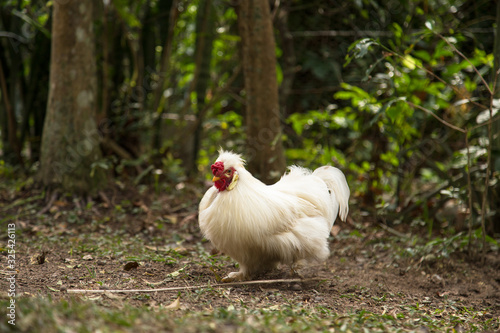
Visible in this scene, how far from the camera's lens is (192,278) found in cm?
378

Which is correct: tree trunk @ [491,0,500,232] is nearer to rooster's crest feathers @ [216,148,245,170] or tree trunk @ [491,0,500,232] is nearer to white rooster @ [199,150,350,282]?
white rooster @ [199,150,350,282]

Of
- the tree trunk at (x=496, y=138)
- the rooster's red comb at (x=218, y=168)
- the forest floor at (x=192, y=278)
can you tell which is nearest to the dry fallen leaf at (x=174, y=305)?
the forest floor at (x=192, y=278)

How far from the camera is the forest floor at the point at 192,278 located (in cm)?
250

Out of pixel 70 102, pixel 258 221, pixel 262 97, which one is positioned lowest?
pixel 258 221

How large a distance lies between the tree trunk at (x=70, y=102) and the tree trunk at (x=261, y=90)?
1.90m

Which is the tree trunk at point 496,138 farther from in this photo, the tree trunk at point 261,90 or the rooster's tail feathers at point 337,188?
the tree trunk at point 261,90

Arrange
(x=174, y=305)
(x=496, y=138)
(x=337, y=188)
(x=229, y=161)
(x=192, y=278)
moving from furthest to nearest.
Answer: (x=496, y=138)
(x=337, y=188)
(x=192, y=278)
(x=229, y=161)
(x=174, y=305)

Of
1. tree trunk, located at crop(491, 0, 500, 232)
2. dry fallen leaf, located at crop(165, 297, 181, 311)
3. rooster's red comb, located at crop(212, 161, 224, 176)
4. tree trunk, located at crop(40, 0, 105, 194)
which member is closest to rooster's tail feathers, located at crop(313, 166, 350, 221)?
rooster's red comb, located at crop(212, 161, 224, 176)

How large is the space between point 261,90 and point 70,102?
2.29 m

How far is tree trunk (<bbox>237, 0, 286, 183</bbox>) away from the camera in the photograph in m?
5.33

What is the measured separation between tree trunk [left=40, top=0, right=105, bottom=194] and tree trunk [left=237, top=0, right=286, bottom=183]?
1904mm

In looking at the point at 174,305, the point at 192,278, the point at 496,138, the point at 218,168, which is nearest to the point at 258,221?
the point at 218,168

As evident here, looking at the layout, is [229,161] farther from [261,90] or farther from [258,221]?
[261,90]

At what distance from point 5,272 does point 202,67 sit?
4.77 meters
